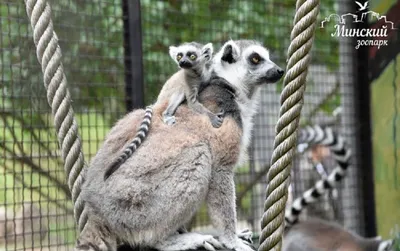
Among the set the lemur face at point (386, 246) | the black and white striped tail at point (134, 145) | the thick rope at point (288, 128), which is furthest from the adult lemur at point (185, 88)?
the lemur face at point (386, 246)

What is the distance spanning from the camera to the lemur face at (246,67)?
2.96 m

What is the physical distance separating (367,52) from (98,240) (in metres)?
4.04

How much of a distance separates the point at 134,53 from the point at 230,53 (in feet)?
4.91

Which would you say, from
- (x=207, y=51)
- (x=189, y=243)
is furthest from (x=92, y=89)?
(x=189, y=243)

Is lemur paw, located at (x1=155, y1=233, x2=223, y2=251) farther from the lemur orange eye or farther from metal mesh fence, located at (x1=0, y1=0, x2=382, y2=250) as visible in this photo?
metal mesh fence, located at (x1=0, y1=0, x2=382, y2=250)

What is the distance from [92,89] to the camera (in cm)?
479

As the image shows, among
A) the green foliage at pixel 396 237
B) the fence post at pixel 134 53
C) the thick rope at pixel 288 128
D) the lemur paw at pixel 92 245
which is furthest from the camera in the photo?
the green foliage at pixel 396 237

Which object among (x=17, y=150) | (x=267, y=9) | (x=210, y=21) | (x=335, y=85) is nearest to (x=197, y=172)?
(x=17, y=150)

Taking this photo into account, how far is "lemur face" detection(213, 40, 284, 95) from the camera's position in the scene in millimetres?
2961

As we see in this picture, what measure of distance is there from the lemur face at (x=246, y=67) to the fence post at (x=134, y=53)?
4.63 ft

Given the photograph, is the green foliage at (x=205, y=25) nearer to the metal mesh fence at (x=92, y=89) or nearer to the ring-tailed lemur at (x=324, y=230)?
the metal mesh fence at (x=92, y=89)

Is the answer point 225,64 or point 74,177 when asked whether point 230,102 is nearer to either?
point 225,64

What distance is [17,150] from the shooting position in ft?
15.0

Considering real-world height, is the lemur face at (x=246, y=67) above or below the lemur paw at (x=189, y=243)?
above
